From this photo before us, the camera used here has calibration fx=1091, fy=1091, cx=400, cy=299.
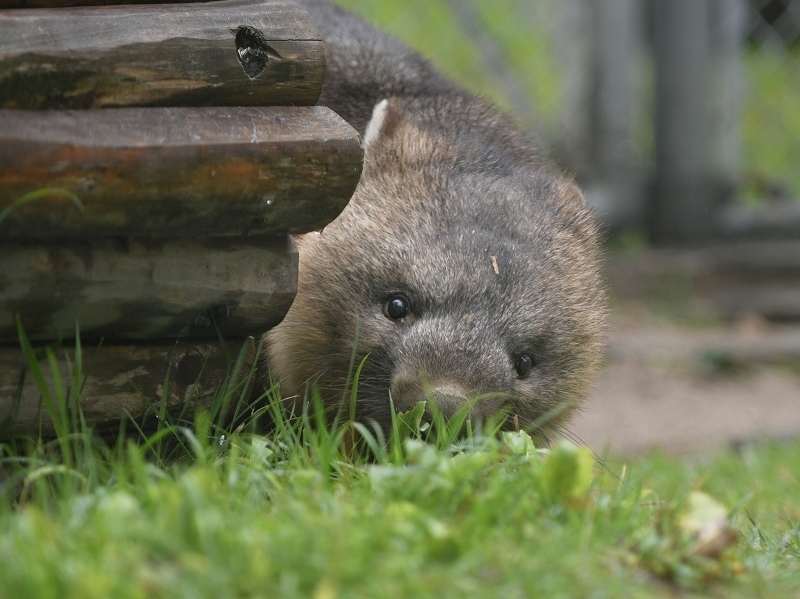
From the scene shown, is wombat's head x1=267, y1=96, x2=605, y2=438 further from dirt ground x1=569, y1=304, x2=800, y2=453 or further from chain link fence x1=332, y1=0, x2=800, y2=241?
chain link fence x1=332, y1=0, x2=800, y2=241

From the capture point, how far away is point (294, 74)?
122 inches

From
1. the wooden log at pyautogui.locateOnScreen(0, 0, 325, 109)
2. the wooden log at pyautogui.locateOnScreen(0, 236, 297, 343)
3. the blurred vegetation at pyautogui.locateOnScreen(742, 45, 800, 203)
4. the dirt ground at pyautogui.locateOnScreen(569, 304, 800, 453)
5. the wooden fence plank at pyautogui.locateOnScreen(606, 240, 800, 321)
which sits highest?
the wooden log at pyautogui.locateOnScreen(0, 0, 325, 109)

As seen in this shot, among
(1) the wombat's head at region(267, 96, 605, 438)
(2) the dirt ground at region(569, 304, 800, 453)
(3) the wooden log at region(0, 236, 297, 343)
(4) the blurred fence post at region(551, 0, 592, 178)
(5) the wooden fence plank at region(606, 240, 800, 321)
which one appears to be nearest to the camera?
(3) the wooden log at region(0, 236, 297, 343)

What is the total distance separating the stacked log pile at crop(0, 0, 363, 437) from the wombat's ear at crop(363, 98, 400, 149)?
0.86 metres

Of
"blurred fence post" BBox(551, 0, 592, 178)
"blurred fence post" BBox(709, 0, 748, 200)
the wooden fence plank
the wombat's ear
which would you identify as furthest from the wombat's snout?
"blurred fence post" BBox(709, 0, 748, 200)

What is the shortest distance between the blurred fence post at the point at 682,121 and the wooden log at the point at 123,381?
6.18 m

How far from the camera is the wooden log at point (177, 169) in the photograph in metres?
2.59

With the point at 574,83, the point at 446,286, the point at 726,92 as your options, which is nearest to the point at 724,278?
the point at 726,92

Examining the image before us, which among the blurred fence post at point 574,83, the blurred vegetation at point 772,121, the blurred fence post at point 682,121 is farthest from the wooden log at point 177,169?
the blurred vegetation at point 772,121

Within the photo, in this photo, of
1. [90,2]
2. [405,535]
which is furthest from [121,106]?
[405,535]

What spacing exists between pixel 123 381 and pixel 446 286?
109 centimetres

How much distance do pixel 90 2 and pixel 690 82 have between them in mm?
6560

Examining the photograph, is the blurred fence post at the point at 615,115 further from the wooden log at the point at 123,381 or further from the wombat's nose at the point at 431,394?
the wooden log at the point at 123,381

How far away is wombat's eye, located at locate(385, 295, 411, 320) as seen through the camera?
11.9 feet
